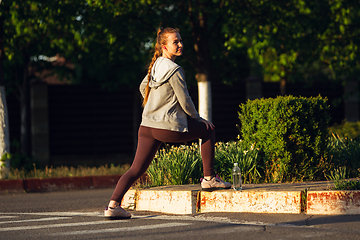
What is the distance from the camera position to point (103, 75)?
1550 centimetres

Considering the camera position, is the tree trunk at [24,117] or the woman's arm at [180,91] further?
the tree trunk at [24,117]

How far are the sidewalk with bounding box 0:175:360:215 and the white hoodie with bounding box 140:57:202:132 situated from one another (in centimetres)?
108

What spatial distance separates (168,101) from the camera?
5.33 meters

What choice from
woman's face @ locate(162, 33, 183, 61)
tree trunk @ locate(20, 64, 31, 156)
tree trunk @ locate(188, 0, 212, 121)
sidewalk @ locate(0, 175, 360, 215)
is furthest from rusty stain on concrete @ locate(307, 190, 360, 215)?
tree trunk @ locate(20, 64, 31, 156)

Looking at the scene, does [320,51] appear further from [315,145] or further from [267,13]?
[315,145]

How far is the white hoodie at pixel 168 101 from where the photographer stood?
207 inches

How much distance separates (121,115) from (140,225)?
1066 cm

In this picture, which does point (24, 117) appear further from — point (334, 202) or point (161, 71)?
point (334, 202)

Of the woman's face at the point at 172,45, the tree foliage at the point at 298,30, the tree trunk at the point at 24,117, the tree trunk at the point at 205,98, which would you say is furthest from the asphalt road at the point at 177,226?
the tree trunk at the point at 24,117

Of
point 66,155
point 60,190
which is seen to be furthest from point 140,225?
point 66,155

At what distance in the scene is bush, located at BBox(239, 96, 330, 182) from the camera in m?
7.00

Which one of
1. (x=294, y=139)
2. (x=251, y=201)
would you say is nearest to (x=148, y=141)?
(x=251, y=201)

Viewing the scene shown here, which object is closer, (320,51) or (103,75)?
(320,51)

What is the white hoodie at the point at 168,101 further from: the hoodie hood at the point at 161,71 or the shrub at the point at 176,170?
the shrub at the point at 176,170
